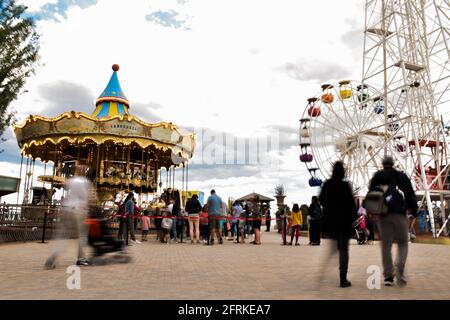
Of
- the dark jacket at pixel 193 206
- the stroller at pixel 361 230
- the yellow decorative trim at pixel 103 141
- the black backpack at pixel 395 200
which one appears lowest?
the stroller at pixel 361 230

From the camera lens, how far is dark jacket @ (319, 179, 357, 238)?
14.6 feet

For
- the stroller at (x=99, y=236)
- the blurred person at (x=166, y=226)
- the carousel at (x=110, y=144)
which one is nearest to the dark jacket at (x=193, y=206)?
the blurred person at (x=166, y=226)

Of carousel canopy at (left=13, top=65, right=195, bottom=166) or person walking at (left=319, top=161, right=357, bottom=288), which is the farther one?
carousel canopy at (left=13, top=65, right=195, bottom=166)

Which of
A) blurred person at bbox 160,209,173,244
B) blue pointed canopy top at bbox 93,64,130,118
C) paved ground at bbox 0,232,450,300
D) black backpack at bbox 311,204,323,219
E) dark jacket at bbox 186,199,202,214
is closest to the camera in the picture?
paved ground at bbox 0,232,450,300

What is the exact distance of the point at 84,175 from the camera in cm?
608

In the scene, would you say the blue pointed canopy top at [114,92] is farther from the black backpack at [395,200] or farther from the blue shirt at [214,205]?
the black backpack at [395,200]

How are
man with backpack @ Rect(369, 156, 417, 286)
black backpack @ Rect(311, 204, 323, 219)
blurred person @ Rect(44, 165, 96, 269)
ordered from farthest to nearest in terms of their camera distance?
black backpack @ Rect(311, 204, 323, 219) < blurred person @ Rect(44, 165, 96, 269) < man with backpack @ Rect(369, 156, 417, 286)

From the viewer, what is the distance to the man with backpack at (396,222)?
4.65 meters

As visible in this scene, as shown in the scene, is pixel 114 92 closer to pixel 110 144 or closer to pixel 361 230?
pixel 110 144

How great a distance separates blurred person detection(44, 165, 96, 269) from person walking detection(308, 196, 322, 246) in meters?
7.75

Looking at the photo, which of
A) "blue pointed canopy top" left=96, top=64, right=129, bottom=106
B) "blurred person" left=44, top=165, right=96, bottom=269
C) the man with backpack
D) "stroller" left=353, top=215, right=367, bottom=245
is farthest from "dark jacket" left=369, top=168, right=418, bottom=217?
"blue pointed canopy top" left=96, top=64, right=129, bottom=106

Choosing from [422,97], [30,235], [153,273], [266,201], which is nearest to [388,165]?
[153,273]

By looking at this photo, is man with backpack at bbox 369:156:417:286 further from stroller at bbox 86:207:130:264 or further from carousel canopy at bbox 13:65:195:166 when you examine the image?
carousel canopy at bbox 13:65:195:166

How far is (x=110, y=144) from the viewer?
25.5 metres
